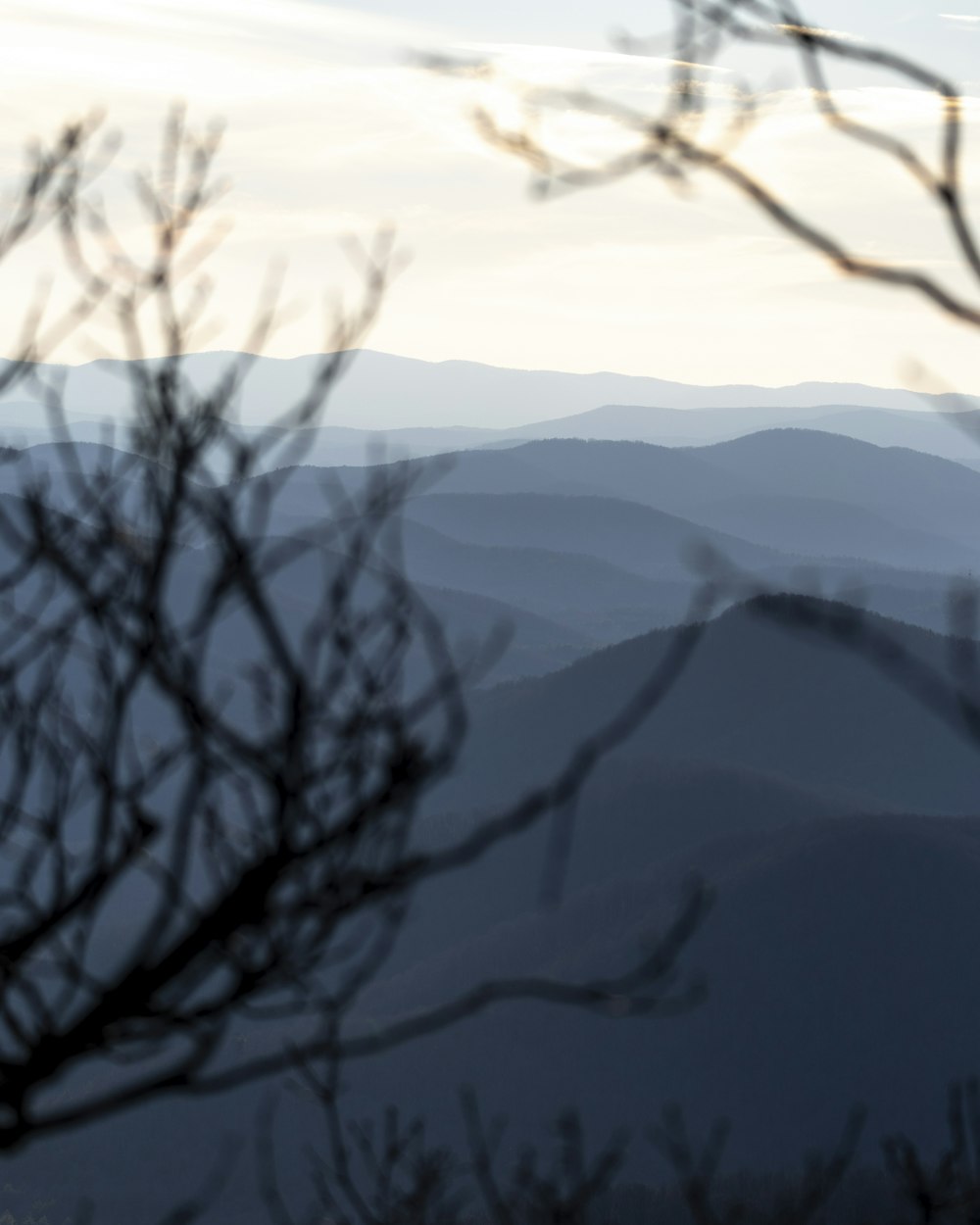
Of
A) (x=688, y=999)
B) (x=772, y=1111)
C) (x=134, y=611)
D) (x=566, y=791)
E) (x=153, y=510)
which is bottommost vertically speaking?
(x=772, y=1111)

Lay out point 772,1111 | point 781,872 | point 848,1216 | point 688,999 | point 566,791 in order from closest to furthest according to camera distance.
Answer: point 566,791
point 688,999
point 848,1216
point 772,1111
point 781,872

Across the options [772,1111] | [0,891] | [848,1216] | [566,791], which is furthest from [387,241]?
[772,1111]

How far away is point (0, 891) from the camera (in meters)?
4.63

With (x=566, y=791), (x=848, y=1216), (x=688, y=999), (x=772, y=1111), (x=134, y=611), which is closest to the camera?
(x=566, y=791)

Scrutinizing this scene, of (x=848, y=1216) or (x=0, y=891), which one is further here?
(x=848, y=1216)

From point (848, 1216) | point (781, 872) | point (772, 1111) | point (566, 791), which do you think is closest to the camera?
point (566, 791)

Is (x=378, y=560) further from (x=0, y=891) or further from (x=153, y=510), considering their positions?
(x=0, y=891)

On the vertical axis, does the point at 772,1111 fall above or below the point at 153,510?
below

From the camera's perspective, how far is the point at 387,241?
14.0 feet

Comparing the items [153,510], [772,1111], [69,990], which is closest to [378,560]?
[153,510]

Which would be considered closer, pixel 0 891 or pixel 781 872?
pixel 0 891

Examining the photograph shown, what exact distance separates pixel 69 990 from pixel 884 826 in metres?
81.7

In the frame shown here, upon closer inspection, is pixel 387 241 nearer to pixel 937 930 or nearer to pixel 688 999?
pixel 688 999

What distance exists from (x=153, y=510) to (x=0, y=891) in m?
1.47
